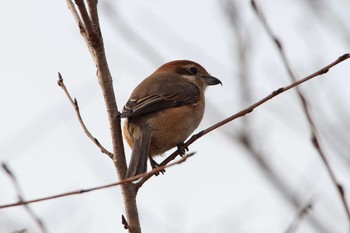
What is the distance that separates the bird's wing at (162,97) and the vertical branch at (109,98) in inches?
46.9

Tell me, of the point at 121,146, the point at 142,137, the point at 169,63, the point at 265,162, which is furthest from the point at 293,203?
the point at 121,146

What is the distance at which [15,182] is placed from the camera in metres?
2.47

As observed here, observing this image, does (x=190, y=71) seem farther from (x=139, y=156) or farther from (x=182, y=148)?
(x=139, y=156)

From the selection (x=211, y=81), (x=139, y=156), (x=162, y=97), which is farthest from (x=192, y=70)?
(x=139, y=156)

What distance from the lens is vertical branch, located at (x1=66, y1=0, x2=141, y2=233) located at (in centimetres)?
282

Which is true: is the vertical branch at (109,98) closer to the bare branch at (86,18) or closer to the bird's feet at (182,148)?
the bare branch at (86,18)

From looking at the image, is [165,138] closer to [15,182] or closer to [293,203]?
[293,203]

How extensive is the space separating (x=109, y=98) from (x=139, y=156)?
3.02ft

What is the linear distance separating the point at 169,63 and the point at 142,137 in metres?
1.86

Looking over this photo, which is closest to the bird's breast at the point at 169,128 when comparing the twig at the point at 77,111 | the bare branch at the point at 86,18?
the twig at the point at 77,111

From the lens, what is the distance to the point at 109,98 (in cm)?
301

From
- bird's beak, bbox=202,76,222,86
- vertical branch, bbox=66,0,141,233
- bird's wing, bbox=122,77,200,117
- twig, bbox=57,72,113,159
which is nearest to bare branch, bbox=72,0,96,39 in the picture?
vertical branch, bbox=66,0,141,233

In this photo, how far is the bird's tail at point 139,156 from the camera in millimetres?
3432

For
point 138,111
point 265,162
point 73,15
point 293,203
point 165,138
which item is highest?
point 73,15
